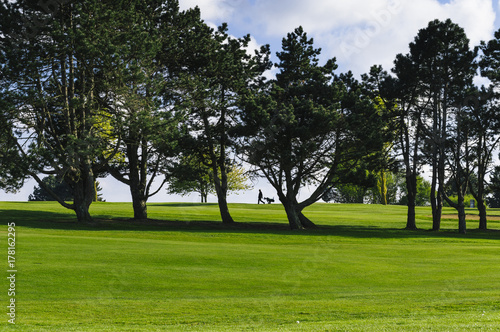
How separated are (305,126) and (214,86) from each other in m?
8.37

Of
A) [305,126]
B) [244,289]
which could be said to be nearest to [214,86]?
[305,126]

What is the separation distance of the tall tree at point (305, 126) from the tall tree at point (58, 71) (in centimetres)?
1017

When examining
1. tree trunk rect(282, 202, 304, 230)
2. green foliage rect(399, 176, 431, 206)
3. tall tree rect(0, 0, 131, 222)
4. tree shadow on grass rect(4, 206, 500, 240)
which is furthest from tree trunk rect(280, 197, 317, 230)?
green foliage rect(399, 176, 431, 206)

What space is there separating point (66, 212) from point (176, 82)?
16456mm

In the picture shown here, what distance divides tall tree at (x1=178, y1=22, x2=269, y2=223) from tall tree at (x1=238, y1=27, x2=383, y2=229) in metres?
2.21

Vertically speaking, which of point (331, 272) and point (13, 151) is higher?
point (13, 151)

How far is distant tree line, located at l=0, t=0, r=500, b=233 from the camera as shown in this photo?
3319 cm

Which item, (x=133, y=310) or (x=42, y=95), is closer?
(x=133, y=310)

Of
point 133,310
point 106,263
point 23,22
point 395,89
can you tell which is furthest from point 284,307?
point 395,89

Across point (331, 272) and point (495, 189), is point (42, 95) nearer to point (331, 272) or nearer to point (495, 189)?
point (331, 272)

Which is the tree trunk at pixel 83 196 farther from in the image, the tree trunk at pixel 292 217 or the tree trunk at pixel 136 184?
the tree trunk at pixel 292 217

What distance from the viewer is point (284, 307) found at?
11.7 metres

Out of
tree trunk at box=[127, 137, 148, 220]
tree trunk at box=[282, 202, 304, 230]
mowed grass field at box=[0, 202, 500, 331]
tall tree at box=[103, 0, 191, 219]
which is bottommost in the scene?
mowed grass field at box=[0, 202, 500, 331]

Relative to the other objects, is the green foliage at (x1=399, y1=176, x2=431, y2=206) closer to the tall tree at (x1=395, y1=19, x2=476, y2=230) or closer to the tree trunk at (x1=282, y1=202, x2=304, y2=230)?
the tall tree at (x1=395, y1=19, x2=476, y2=230)
